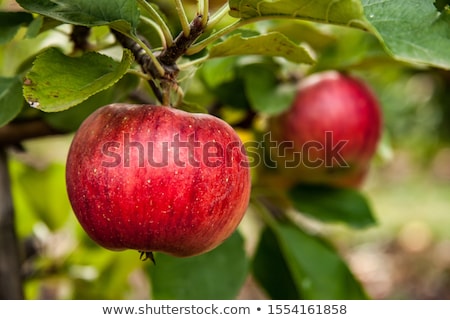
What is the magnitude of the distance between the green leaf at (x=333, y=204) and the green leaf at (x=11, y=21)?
517mm

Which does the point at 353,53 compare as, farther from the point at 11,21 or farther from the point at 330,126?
the point at 11,21

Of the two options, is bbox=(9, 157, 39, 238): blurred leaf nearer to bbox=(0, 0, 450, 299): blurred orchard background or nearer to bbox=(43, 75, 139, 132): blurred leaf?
bbox=(0, 0, 450, 299): blurred orchard background

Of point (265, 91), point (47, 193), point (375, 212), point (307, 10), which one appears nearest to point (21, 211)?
point (47, 193)

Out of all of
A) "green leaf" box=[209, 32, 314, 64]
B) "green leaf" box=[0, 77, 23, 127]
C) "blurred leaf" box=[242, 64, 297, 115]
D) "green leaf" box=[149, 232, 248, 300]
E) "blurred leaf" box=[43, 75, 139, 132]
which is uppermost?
"green leaf" box=[209, 32, 314, 64]

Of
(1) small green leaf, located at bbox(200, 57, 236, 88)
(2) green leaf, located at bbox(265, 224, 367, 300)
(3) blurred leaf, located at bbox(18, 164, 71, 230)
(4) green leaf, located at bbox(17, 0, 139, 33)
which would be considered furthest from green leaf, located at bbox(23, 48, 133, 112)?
(3) blurred leaf, located at bbox(18, 164, 71, 230)

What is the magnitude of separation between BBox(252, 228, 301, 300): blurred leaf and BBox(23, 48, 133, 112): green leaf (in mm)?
500

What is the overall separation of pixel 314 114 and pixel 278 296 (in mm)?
283

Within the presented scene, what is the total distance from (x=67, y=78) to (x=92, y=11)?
61 mm

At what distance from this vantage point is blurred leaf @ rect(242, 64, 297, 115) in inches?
33.8

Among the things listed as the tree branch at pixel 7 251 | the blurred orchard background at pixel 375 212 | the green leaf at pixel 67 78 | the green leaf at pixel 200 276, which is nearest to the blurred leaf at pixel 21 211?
the blurred orchard background at pixel 375 212

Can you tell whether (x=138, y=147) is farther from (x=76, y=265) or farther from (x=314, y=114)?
(x=76, y=265)

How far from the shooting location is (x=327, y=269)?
35.0 inches

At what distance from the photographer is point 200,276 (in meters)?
0.82

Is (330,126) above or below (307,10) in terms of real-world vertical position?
below
